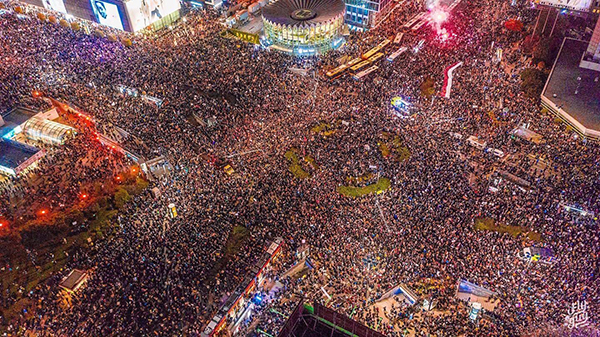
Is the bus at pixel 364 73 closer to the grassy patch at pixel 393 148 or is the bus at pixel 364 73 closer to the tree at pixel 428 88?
the tree at pixel 428 88

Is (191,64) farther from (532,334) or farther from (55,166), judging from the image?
(532,334)

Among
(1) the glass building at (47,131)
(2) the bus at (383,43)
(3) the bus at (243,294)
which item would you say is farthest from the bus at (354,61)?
(1) the glass building at (47,131)

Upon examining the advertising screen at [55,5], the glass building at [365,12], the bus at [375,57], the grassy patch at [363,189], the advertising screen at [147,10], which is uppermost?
the glass building at [365,12]

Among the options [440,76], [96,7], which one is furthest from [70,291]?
[96,7]

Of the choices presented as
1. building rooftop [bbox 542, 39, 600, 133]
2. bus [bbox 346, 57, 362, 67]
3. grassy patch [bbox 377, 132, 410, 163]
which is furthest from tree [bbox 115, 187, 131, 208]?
building rooftop [bbox 542, 39, 600, 133]

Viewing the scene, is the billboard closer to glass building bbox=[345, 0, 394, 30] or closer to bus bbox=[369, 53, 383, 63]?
glass building bbox=[345, 0, 394, 30]
